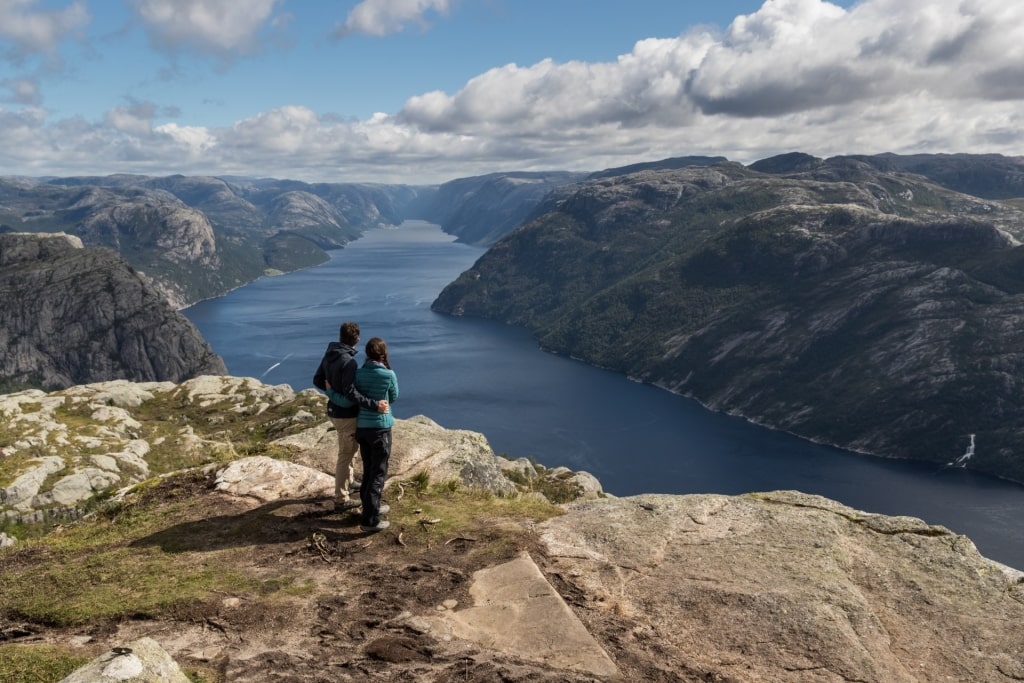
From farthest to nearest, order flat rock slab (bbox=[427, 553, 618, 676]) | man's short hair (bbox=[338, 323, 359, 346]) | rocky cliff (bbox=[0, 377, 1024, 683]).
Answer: man's short hair (bbox=[338, 323, 359, 346])
flat rock slab (bbox=[427, 553, 618, 676])
rocky cliff (bbox=[0, 377, 1024, 683])

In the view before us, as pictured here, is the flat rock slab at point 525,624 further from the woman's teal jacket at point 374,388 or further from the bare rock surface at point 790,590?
the woman's teal jacket at point 374,388

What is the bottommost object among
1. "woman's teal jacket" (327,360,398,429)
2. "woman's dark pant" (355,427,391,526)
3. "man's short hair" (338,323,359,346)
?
"woman's dark pant" (355,427,391,526)

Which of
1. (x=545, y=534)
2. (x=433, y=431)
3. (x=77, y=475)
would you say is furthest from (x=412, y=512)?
(x=77, y=475)

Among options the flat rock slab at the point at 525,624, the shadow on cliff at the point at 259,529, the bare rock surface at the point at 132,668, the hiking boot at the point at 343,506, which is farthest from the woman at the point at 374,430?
the bare rock surface at the point at 132,668

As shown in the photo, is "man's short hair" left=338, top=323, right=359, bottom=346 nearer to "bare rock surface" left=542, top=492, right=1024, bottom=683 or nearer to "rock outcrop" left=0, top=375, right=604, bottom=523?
"rock outcrop" left=0, top=375, right=604, bottom=523

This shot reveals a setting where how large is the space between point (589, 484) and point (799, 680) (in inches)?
2020

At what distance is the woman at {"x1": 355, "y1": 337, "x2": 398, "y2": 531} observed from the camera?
16.8 m

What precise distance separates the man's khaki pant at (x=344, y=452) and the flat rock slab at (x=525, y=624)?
5490 millimetres

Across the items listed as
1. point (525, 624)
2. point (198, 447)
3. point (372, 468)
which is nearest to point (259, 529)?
point (372, 468)

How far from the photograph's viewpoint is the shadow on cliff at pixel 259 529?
1605 cm

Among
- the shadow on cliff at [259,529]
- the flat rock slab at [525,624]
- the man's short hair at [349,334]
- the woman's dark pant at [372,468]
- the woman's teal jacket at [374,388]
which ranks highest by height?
the man's short hair at [349,334]

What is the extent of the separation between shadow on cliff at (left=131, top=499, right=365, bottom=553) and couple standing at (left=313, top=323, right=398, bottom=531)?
2.81ft

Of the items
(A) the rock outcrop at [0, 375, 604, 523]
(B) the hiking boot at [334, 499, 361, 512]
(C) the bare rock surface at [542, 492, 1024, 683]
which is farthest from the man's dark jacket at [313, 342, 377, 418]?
(C) the bare rock surface at [542, 492, 1024, 683]

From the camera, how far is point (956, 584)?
14.9 m
